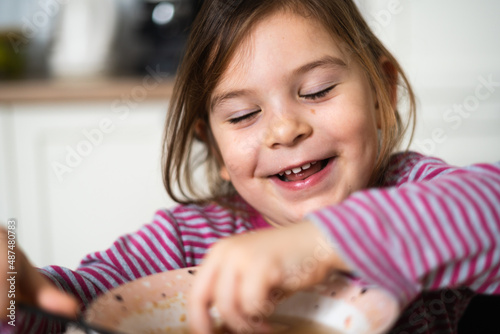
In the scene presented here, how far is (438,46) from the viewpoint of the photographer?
183cm

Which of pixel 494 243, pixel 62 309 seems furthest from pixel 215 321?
pixel 494 243

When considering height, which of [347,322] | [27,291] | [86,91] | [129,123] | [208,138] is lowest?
[347,322]

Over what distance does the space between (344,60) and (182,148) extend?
361 mm

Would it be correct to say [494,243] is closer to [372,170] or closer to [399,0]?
[372,170]

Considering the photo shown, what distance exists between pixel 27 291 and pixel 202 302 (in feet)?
0.58

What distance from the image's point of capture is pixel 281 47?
716 mm

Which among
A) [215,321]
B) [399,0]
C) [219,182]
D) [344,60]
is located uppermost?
[399,0]

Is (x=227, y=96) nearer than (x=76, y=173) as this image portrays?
Yes

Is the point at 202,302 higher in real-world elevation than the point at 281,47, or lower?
lower

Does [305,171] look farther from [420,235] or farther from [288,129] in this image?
[420,235]

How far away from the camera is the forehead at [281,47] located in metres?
0.71

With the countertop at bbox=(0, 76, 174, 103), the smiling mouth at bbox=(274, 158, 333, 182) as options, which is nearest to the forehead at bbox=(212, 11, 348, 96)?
the smiling mouth at bbox=(274, 158, 333, 182)

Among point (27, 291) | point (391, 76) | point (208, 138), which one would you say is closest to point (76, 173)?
point (208, 138)

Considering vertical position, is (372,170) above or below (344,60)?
below
